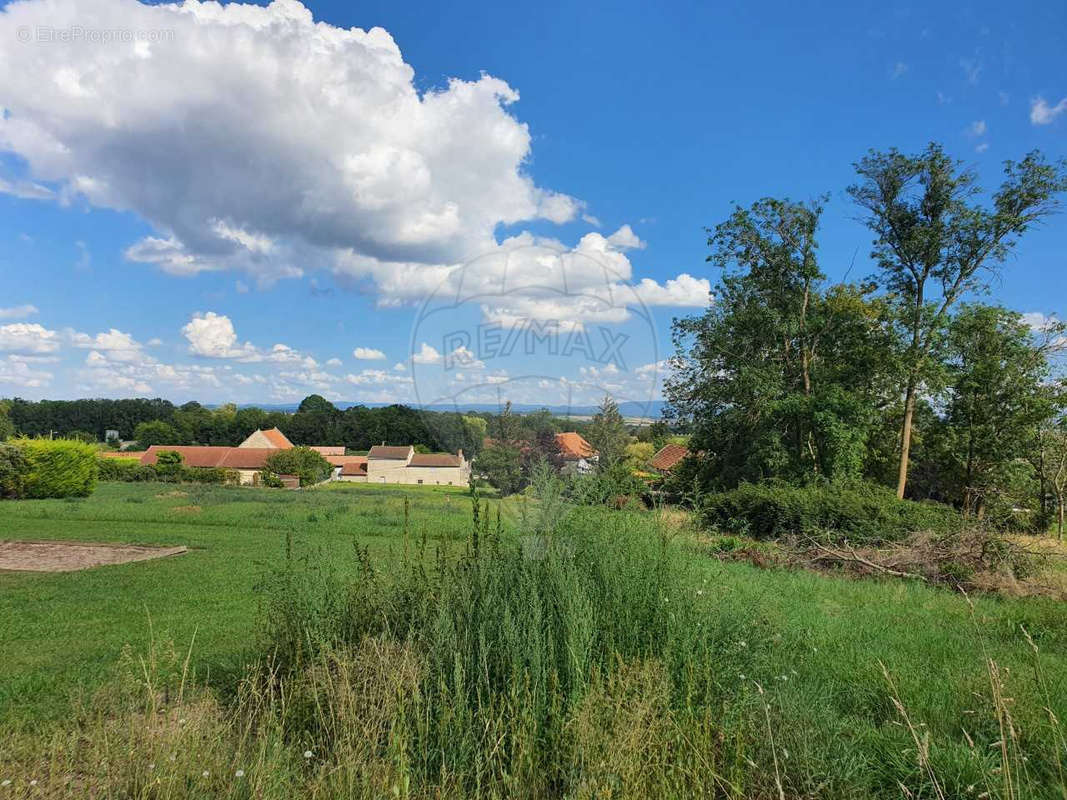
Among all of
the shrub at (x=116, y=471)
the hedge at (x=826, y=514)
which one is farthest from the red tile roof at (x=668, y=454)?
the shrub at (x=116, y=471)

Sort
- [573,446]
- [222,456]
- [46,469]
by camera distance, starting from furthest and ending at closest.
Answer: [222,456]
[46,469]
[573,446]

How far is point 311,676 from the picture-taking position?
4.12 metres

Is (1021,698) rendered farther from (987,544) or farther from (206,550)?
(206,550)

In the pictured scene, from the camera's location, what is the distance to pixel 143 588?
920 centimetres

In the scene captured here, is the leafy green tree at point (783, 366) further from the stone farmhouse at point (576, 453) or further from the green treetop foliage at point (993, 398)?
the stone farmhouse at point (576, 453)

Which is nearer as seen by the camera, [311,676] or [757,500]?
[311,676]

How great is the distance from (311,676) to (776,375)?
21.9 metres

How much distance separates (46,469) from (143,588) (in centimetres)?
2201

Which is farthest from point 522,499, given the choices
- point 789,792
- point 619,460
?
point 789,792

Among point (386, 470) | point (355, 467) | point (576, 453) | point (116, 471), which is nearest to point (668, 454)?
point (386, 470)

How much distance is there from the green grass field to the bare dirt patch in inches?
32.2

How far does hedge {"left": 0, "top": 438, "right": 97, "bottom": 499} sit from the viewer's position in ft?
81.6

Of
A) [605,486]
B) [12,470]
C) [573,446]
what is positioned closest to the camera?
[605,486]

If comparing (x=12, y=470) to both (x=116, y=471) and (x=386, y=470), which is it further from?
(x=386, y=470)
